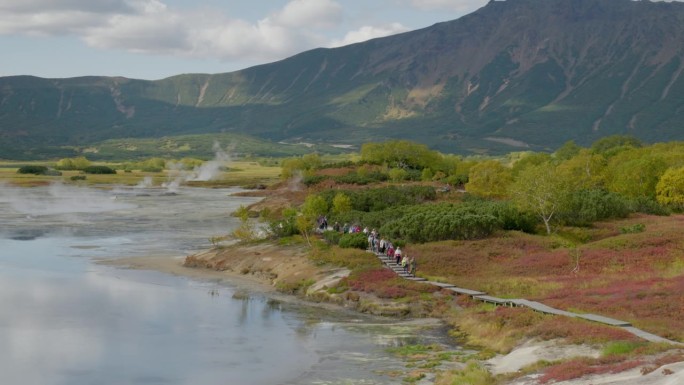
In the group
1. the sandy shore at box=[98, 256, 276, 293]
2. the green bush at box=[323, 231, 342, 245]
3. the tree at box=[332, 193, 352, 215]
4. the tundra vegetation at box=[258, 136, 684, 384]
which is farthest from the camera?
the tree at box=[332, 193, 352, 215]

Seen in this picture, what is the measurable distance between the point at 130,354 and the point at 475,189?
87.4m

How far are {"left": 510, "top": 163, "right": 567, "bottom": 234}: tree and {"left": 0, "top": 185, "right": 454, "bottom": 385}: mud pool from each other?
3074 cm

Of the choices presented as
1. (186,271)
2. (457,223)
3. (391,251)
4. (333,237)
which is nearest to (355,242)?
(333,237)

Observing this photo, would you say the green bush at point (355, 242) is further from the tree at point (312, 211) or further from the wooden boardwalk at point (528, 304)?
the tree at point (312, 211)

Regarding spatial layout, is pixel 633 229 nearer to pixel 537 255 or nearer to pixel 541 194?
pixel 541 194

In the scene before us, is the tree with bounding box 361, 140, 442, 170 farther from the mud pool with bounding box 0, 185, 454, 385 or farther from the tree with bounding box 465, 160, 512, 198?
the mud pool with bounding box 0, 185, 454, 385

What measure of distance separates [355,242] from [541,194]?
759 inches

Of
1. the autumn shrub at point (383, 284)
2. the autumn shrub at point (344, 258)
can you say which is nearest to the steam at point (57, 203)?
the autumn shrub at point (344, 258)

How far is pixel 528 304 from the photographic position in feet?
185

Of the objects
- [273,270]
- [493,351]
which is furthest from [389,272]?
[493,351]

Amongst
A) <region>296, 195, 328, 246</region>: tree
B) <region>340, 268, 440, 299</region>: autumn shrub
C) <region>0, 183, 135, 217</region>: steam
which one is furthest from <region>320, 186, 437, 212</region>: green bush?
<region>0, 183, 135, 217</region>: steam

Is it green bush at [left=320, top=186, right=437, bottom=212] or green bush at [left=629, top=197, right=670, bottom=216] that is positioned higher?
green bush at [left=629, top=197, right=670, bottom=216]

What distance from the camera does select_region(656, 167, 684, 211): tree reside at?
11112 cm

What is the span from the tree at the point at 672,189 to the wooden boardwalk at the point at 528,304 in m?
50.0
